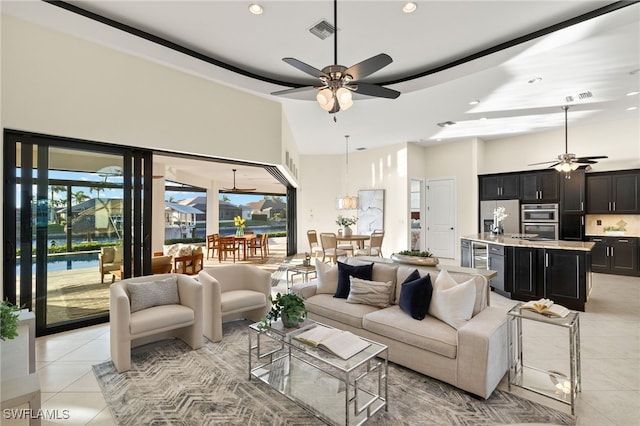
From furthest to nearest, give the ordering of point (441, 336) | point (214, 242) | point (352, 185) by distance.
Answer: point (214, 242), point (352, 185), point (441, 336)

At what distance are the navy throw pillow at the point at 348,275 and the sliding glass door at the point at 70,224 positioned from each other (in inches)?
112

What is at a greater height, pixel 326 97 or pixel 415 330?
pixel 326 97

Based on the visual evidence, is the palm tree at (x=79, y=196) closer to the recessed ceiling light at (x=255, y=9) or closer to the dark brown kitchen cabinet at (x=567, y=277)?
the recessed ceiling light at (x=255, y=9)

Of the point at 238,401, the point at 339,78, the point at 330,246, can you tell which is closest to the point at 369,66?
the point at 339,78

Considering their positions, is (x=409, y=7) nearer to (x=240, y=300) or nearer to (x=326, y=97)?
(x=326, y=97)

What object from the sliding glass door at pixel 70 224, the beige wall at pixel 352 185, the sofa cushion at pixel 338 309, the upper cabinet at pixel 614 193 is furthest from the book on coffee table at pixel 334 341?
the upper cabinet at pixel 614 193

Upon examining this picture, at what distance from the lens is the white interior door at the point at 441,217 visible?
8.55 meters

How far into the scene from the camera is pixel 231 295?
12.1 ft

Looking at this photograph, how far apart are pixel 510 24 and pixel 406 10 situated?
3.86 feet

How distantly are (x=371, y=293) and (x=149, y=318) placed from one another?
2260 millimetres

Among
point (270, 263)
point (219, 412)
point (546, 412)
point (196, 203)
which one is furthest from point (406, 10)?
point (196, 203)

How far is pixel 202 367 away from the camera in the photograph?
9.25ft

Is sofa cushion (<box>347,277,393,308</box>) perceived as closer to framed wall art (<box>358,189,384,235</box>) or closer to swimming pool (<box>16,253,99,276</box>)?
swimming pool (<box>16,253,99,276</box>)

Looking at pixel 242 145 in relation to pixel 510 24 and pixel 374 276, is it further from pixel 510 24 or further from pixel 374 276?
pixel 510 24
